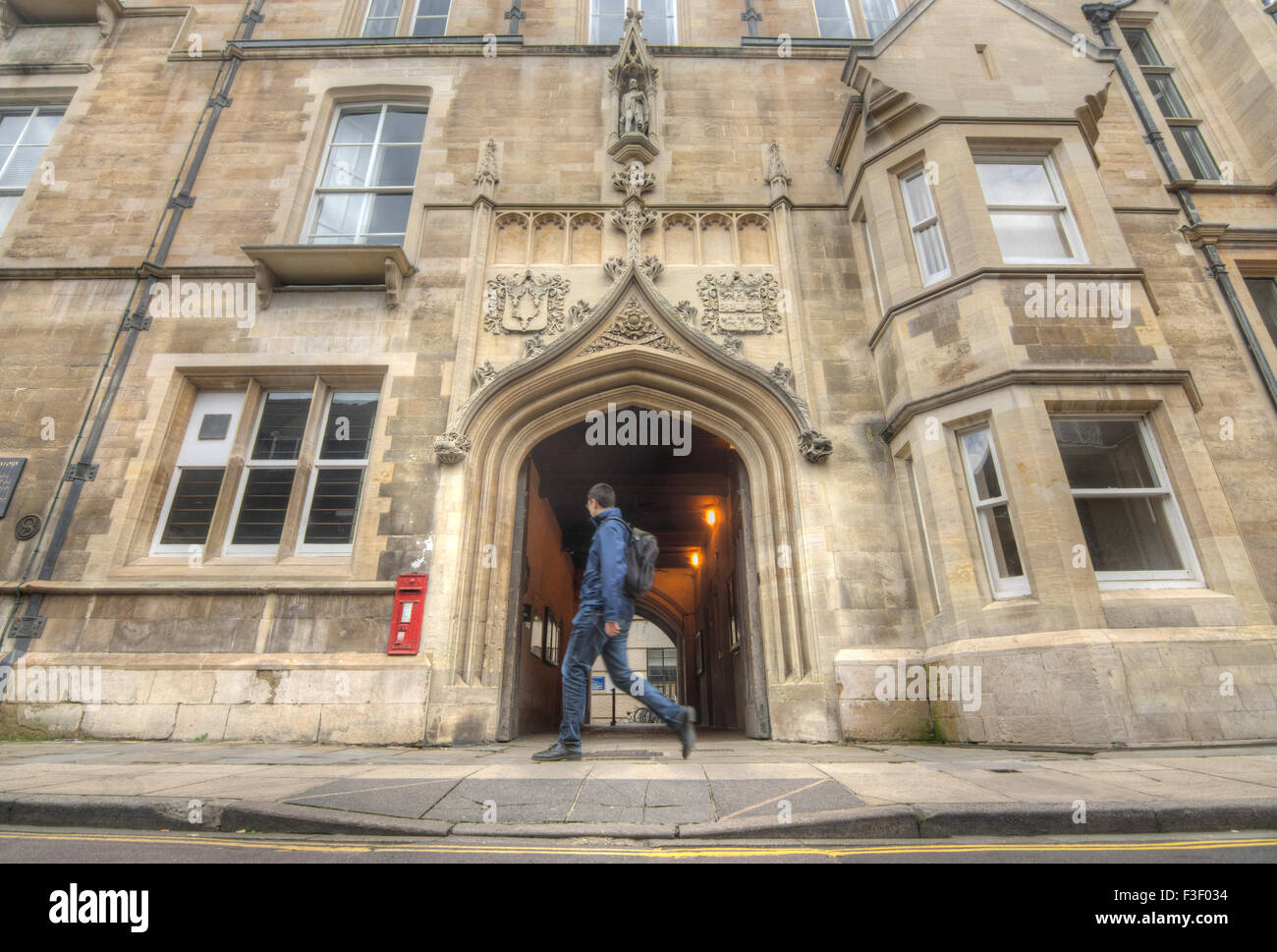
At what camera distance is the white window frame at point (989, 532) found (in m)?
5.75

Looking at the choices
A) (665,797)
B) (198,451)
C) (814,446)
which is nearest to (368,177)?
(198,451)

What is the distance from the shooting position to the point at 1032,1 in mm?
10336

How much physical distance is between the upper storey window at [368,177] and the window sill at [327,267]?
3.22 ft

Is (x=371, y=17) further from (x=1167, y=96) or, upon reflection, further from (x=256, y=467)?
(x=1167, y=96)

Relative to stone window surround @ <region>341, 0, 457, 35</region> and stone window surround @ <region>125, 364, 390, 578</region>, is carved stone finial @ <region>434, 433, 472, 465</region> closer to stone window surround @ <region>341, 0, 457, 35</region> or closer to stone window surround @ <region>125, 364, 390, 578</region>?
stone window surround @ <region>125, 364, 390, 578</region>

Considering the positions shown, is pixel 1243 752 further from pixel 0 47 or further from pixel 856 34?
pixel 0 47

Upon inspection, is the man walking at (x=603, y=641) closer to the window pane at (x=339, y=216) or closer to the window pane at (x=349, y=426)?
the window pane at (x=349, y=426)

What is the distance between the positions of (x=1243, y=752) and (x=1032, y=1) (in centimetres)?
1217

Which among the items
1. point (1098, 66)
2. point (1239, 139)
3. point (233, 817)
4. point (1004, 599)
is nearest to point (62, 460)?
point (233, 817)

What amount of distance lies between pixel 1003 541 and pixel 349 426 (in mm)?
7738

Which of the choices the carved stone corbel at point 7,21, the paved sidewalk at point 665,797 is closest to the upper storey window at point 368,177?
the carved stone corbel at point 7,21

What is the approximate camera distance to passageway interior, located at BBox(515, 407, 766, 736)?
8.63 meters

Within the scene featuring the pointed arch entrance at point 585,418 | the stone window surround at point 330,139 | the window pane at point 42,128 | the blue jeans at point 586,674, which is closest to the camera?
the blue jeans at point 586,674

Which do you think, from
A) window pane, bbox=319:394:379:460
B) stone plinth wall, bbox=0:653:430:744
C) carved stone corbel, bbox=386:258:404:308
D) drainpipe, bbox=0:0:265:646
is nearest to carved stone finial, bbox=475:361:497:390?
window pane, bbox=319:394:379:460
